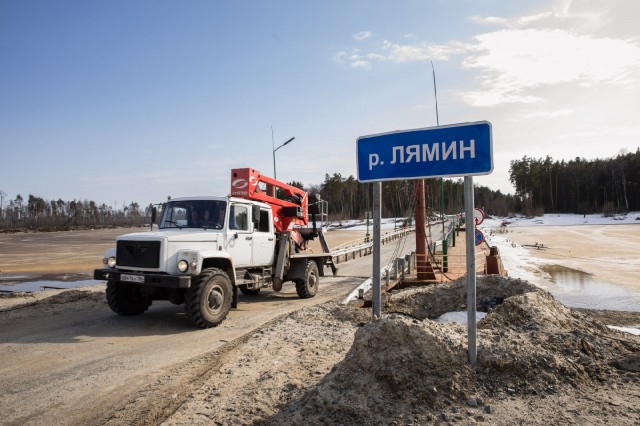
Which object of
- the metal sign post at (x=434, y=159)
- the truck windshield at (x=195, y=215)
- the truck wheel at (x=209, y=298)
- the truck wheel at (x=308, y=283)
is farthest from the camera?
the truck wheel at (x=308, y=283)

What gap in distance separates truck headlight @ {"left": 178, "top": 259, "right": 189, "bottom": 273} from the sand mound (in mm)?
4356

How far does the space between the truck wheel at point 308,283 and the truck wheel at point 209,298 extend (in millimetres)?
3268

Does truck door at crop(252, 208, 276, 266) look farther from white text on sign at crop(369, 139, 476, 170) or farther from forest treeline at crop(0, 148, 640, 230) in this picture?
forest treeline at crop(0, 148, 640, 230)

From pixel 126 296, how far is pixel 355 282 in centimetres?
803

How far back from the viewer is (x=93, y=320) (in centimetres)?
863

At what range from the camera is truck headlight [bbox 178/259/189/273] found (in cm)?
774

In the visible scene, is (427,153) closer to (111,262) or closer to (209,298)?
(209,298)

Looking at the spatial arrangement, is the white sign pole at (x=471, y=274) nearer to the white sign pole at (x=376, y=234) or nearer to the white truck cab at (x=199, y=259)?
the white sign pole at (x=376, y=234)

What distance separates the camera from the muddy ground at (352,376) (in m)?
3.73

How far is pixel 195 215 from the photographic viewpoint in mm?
9164

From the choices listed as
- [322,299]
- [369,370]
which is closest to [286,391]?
[369,370]

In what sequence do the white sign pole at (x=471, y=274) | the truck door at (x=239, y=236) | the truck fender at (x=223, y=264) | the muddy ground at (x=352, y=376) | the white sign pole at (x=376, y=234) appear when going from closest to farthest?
the muddy ground at (x=352, y=376), the white sign pole at (x=471, y=274), the white sign pole at (x=376, y=234), the truck fender at (x=223, y=264), the truck door at (x=239, y=236)

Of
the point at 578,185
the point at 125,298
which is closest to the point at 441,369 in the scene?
the point at 125,298

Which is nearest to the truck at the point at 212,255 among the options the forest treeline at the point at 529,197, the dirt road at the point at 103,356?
the dirt road at the point at 103,356
